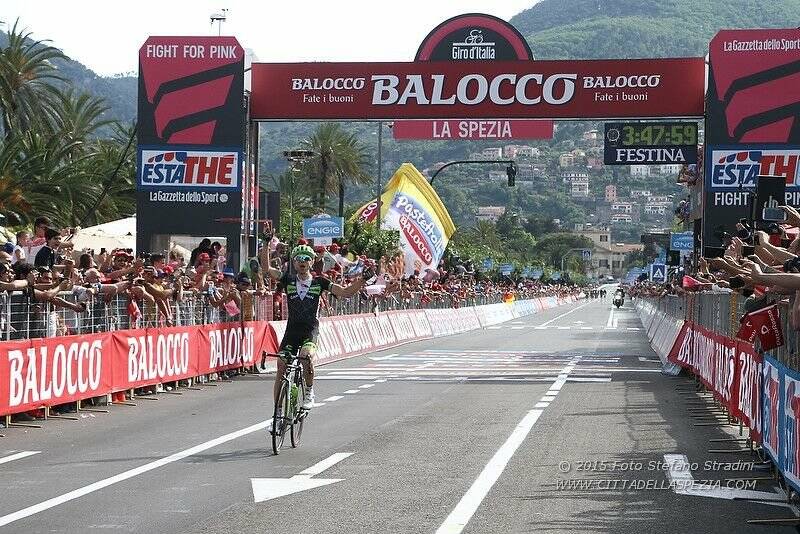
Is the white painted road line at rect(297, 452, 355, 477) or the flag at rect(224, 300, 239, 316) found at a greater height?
the flag at rect(224, 300, 239, 316)

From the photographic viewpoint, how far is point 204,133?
3059 cm

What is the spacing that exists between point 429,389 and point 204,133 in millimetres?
10479

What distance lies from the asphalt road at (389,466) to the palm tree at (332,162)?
204 ft

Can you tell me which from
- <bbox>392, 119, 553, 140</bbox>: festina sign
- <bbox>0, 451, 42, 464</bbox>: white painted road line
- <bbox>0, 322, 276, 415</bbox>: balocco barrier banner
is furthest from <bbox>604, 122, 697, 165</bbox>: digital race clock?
<bbox>0, 451, 42, 464</bbox>: white painted road line

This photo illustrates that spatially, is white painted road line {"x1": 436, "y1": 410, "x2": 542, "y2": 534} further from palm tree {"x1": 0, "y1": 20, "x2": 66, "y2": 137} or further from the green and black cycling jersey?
palm tree {"x1": 0, "y1": 20, "x2": 66, "y2": 137}

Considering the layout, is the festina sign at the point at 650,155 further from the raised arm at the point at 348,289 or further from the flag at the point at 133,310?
the raised arm at the point at 348,289

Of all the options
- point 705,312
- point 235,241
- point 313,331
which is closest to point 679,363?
point 705,312

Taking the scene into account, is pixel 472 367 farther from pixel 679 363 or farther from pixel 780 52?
pixel 780 52

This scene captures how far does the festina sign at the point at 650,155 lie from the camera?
31.7 m

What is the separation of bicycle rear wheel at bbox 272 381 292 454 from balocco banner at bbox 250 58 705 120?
17041mm

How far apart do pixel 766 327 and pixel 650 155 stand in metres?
20.8

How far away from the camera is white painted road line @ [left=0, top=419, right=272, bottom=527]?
9.83 meters

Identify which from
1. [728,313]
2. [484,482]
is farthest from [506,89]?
[484,482]

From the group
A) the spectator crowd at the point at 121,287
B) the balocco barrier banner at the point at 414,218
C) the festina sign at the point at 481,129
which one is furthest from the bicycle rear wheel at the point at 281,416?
the balocco barrier banner at the point at 414,218
